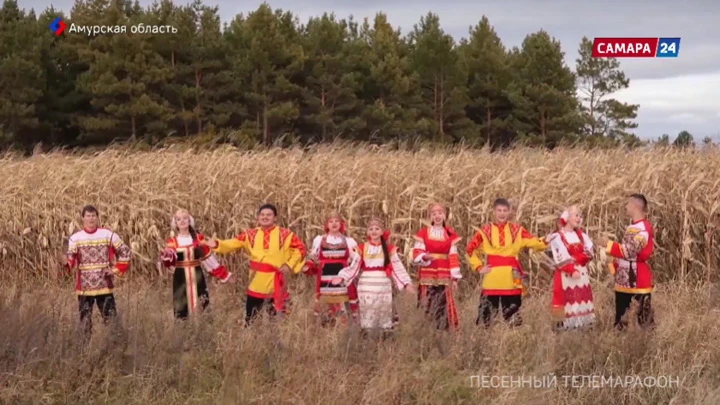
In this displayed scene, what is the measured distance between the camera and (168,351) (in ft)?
21.4

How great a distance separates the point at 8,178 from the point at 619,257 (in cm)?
834

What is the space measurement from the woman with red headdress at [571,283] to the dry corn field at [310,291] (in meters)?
0.23

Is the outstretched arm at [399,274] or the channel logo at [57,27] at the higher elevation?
the channel logo at [57,27]

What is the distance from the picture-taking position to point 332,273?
316 inches

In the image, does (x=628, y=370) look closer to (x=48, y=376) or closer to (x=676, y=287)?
(x=676, y=287)

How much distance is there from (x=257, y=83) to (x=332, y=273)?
2982 cm

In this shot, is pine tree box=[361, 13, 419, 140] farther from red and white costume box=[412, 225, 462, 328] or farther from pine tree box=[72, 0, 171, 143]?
red and white costume box=[412, 225, 462, 328]

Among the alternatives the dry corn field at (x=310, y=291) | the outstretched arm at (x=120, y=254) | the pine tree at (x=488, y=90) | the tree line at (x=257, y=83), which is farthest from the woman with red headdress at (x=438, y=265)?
the pine tree at (x=488, y=90)

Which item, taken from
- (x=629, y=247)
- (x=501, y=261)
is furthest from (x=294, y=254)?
(x=629, y=247)

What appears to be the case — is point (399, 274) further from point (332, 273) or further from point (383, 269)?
point (332, 273)

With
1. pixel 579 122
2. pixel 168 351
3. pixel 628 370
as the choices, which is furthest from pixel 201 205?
pixel 579 122

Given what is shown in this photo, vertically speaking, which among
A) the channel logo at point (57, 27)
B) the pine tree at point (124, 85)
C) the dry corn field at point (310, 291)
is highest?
the channel logo at point (57, 27)

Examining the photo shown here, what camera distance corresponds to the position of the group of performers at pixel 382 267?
7707mm

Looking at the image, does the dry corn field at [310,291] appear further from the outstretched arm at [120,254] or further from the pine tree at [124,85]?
the pine tree at [124,85]
